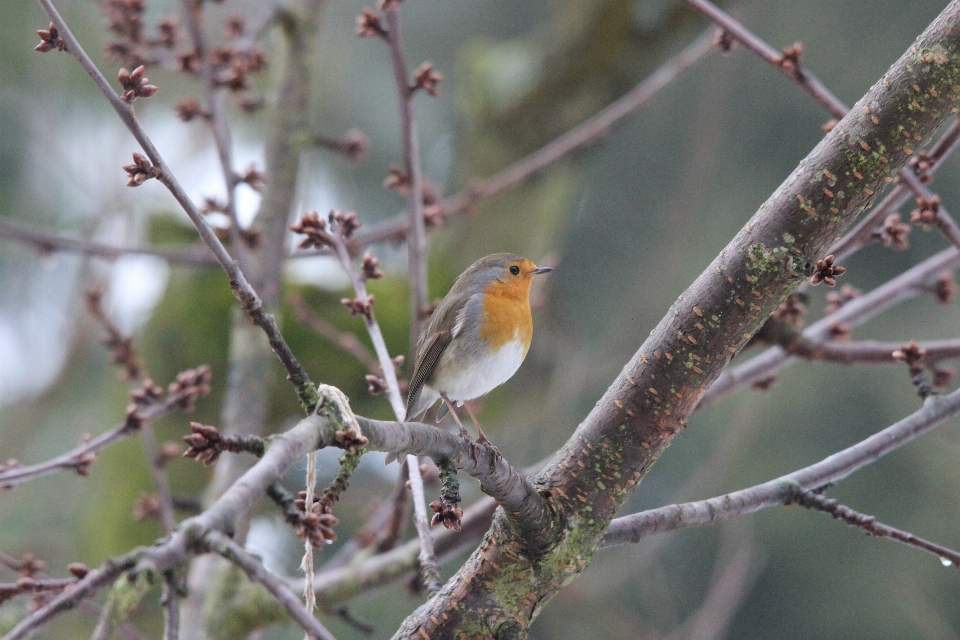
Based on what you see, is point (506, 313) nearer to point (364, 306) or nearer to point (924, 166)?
point (364, 306)

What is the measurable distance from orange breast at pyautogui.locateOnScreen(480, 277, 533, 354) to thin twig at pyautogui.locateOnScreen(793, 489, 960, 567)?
122cm

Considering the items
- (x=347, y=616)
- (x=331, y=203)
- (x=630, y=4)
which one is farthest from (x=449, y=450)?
(x=331, y=203)

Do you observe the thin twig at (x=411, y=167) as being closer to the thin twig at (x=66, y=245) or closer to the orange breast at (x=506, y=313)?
the orange breast at (x=506, y=313)

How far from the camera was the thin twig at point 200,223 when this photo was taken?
1.25 metres

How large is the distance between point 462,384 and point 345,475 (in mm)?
1705

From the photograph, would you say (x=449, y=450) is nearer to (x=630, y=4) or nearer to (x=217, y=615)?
(x=217, y=615)

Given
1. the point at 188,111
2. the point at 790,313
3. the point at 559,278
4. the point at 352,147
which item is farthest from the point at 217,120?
the point at 559,278

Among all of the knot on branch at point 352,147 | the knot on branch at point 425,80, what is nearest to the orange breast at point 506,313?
the knot on branch at point 425,80

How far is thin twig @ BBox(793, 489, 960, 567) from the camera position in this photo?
1.77 meters

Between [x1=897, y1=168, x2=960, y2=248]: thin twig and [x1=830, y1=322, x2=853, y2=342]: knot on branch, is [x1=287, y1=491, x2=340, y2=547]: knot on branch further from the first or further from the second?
[x1=830, y1=322, x2=853, y2=342]: knot on branch

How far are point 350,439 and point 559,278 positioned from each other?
25.6 feet

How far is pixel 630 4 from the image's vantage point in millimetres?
4930

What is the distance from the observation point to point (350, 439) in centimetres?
115

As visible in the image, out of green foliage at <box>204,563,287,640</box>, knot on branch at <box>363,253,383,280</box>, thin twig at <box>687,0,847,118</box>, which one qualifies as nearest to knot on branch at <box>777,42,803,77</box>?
thin twig at <box>687,0,847,118</box>
